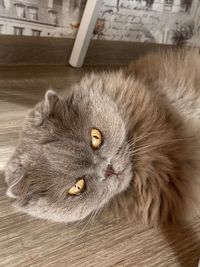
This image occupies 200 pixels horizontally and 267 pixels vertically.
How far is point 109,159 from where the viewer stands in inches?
36.4

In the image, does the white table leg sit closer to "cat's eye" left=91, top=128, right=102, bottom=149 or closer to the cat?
the cat

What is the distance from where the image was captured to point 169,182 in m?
0.96

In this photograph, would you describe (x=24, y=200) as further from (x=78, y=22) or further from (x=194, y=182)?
(x=78, y=22)

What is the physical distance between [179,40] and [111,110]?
5.72ft

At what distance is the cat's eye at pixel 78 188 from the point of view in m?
0.93

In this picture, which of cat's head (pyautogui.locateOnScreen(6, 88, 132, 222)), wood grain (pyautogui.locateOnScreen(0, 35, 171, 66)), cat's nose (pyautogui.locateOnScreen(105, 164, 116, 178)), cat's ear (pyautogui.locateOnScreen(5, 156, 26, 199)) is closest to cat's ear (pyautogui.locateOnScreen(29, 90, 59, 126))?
cat's head (pyautogui.locateOnScreen(6, 88, 132, 222))

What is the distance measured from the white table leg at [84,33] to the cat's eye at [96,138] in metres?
1.15

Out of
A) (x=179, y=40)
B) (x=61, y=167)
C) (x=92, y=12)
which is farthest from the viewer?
(x=179, y=40)

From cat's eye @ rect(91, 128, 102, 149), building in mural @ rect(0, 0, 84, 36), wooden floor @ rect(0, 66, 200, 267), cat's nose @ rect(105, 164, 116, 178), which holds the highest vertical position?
building in mural @ rect(0, 0, 84, 36)

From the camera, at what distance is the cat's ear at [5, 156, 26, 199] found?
3.14 feet

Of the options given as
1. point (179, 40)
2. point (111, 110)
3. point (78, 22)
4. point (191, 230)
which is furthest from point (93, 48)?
point (191, 230)

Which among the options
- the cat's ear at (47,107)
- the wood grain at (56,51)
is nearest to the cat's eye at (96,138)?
the cat's ear at (47,107)

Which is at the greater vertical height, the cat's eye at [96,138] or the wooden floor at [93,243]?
the cat's eye at [96,138]

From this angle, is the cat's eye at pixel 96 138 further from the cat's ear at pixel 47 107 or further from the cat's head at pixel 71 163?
the cat's ear at pixel 47 107
